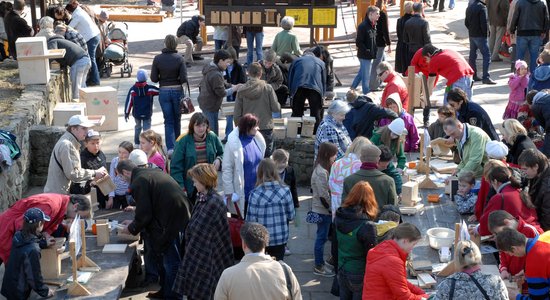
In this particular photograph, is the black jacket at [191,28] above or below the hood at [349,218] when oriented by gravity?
above

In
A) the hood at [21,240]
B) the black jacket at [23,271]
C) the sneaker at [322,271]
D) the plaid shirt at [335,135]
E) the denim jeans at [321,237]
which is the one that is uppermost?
the plaid shirt at [335,135]

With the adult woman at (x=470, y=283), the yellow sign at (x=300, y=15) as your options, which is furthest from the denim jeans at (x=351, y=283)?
the yellow sign at (x=300, y=15)

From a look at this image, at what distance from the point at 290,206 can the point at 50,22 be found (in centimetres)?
812

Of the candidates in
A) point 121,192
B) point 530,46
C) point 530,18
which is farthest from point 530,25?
point 121,192

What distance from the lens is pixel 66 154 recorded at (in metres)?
9.77

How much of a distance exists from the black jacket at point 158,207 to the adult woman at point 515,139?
11.5ft

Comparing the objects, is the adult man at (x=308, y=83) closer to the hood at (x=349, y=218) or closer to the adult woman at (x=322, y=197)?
the adult woman at (x=322, y=197)

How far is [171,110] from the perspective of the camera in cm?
1289

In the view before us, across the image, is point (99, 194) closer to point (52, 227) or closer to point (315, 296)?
point (52, 227)

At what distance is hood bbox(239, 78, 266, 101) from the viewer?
455 inches

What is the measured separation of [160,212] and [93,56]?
8.87 meters

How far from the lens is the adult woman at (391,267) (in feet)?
22.5

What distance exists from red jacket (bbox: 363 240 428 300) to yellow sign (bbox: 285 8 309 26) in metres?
11.8

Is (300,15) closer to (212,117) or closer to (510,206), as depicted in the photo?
(212,117)
